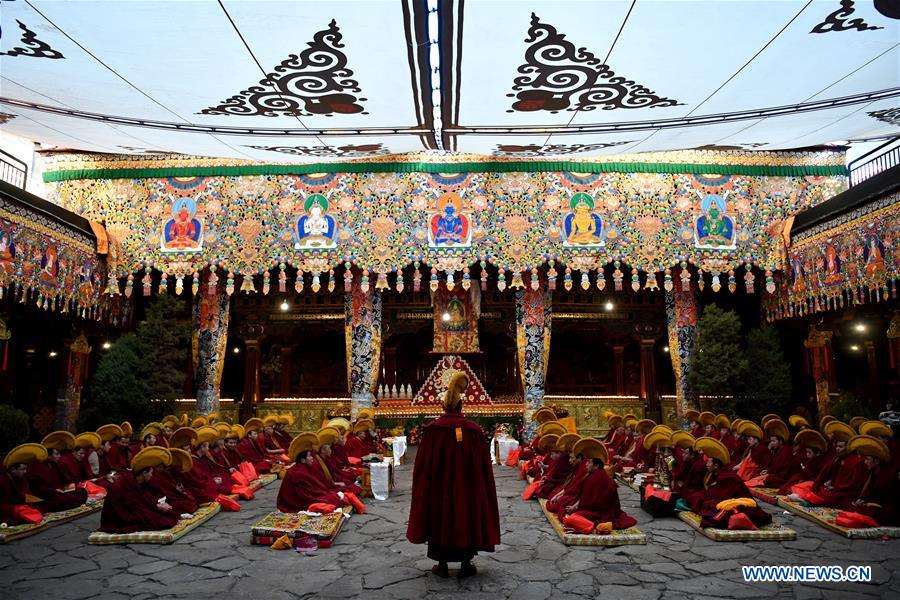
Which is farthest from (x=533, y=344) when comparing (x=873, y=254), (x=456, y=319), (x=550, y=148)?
(x=873, y=254)

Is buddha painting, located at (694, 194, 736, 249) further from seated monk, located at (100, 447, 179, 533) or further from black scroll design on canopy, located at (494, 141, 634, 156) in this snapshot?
seated monk, located at (100, 447, 179, 533)

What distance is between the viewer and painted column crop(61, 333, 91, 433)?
1335cm

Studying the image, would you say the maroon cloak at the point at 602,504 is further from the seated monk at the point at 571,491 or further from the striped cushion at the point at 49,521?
the striped cushion at the point at 49,521

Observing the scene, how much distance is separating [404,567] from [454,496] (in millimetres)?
1077

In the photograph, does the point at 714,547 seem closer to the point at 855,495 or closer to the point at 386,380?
the point at 855,495

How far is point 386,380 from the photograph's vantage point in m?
18.2

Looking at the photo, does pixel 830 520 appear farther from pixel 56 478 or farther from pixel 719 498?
pixel 56 478

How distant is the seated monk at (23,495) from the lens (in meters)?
6.64

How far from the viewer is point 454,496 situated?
16.7 ft

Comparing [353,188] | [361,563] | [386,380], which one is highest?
[353,188]

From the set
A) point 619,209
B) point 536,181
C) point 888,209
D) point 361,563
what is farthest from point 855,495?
point 536,181

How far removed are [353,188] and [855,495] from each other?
1025cm

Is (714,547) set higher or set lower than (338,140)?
lower

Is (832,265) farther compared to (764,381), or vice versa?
(764,381)
